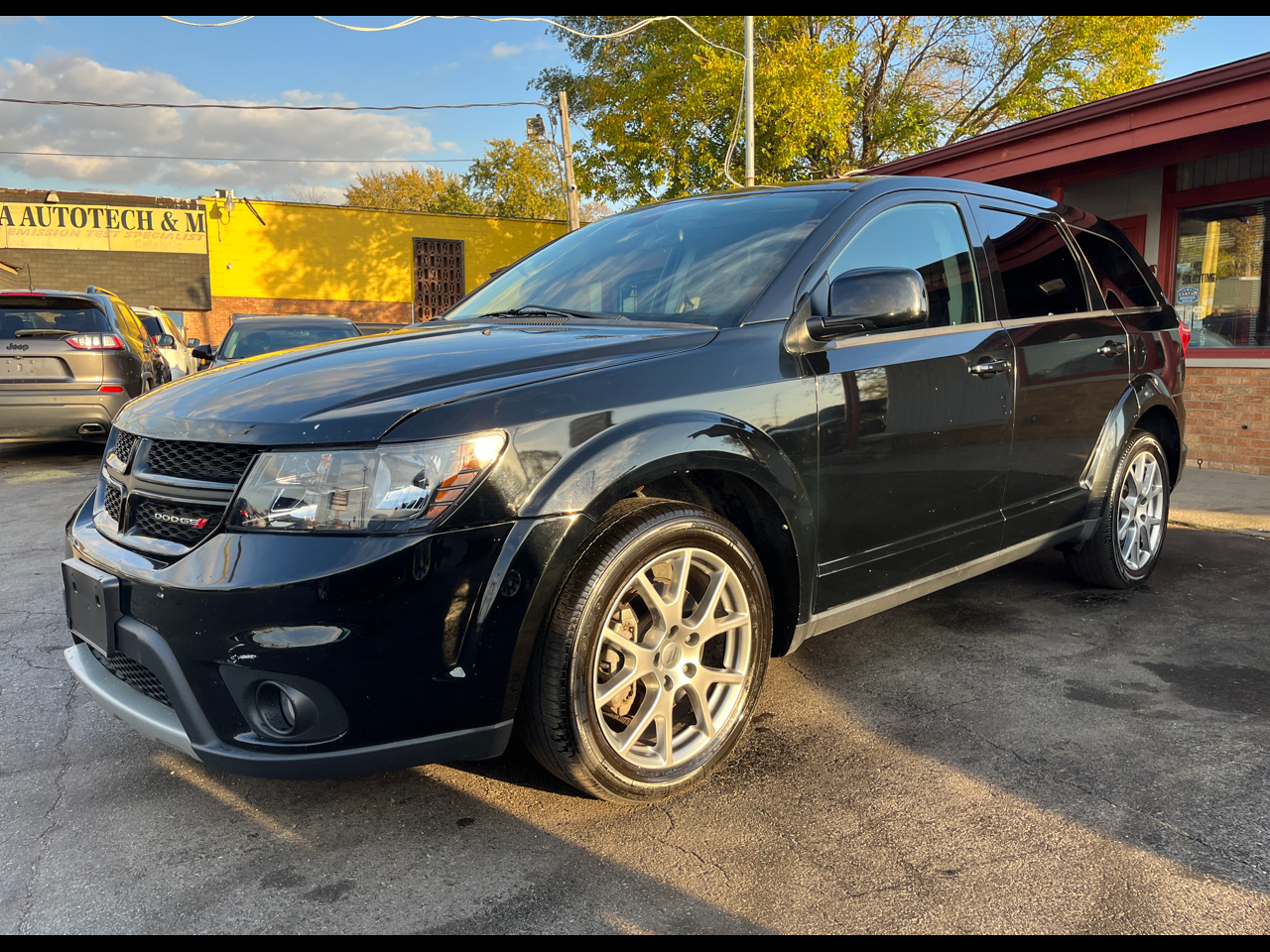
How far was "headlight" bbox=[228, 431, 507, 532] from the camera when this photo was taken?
6.77 feet

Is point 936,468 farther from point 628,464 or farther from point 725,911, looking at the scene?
point 725,911

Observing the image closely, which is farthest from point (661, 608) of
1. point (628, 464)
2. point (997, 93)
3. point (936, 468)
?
point (997, 93)

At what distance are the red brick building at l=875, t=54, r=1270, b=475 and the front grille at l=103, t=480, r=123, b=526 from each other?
8.42 m

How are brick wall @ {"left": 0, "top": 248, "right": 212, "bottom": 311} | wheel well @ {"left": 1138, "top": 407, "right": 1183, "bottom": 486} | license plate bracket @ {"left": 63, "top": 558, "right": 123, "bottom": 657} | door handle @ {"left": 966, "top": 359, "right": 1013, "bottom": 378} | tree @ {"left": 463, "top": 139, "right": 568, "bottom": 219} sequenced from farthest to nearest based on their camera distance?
1. tree @ {"left": 463, "top": 139, "right": 568, "bottom": 219}
2. brick wall @ {"left": 0, "top": 248, "right": 212, "bottom": 311}
3. wheel well @ {"left": 1138, "top": 407, "right": 1183, "bottom": 486}
4. door handle @ {"left": 966, "top": 359, "right": 1013, "bottom": 378}
5. license plate bracket @ {"left": 63, "top": 558, "right": 123, "bottom": 657}

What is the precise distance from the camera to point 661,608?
2.49 meters

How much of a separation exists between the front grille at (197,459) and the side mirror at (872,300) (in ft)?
5.39

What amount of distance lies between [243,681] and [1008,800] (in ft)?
6.54

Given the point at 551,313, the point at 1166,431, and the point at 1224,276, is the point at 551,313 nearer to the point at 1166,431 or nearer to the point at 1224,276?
the point at 1166,431

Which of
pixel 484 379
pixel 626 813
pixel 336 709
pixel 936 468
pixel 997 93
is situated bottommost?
pixel 626 813

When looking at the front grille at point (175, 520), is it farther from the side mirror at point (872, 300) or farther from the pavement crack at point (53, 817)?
the side mirror at point (872, 300)

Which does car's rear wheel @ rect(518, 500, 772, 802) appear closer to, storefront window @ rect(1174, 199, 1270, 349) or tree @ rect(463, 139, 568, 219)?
storefront window @ rect(1174, 199, 1270, 349)

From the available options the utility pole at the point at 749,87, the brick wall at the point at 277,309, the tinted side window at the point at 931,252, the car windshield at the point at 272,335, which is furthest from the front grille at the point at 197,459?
the brick wall at the point at 277,309

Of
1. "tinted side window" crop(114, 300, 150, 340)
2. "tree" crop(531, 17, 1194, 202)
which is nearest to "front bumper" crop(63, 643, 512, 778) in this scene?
"tinted side window" crop(114, 300, 150, 340)

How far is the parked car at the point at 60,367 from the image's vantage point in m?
8.24
